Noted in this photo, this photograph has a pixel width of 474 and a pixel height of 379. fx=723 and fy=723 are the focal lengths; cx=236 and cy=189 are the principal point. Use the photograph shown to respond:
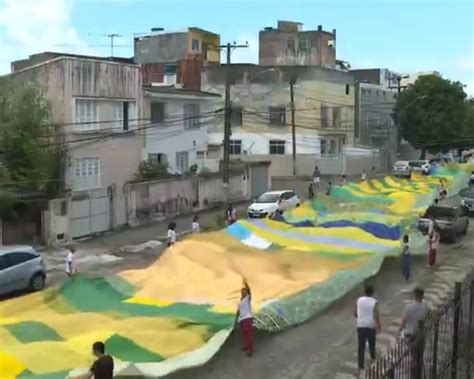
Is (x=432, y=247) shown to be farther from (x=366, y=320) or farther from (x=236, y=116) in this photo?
(x=236, y=116)

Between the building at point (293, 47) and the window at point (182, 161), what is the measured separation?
1329 inches

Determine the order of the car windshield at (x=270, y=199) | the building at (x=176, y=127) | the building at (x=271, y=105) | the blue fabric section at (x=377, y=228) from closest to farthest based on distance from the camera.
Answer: the blue fabric section at (x=377, y=228) → the car windshield at (x=270, y=199) → the building at (x=176, y=127) → the building at (x=271, y=105)

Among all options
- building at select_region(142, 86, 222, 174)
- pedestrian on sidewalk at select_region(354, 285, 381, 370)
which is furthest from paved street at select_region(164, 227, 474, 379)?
building at select_region(142, 86, 222, 174)

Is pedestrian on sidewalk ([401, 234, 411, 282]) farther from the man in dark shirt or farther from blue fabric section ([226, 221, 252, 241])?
the man in dark shirt

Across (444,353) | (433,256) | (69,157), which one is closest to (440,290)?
(433,256)

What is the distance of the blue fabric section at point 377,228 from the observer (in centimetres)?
2380

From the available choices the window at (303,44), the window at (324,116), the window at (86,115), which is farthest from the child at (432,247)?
the window at (303,44)

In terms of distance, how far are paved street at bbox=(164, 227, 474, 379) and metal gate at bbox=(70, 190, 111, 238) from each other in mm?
13640

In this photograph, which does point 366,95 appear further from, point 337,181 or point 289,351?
point 289,351

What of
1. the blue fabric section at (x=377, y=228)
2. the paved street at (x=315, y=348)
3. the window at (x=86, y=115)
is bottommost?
the paved street at (x=315, y=348)

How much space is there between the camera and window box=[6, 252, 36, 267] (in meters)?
19.1

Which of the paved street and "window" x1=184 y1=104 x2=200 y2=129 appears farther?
"window" x1=184 y1=104 x2=200 y2=129

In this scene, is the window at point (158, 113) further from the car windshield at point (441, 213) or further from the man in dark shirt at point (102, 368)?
the man in dark shirt at point (102, 368)

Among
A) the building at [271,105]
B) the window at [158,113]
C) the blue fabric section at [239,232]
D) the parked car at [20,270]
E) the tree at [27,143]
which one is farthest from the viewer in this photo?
the building at [271,105]
